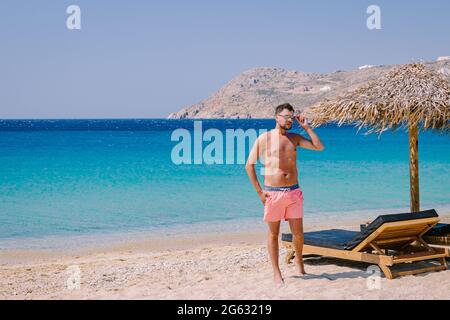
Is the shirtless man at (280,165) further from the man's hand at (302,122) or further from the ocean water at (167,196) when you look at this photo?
the ocean water at (167,196)

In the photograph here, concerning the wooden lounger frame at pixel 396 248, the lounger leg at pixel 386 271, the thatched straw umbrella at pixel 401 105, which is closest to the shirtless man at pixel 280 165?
the wooden lounger frame at pixel 396 248

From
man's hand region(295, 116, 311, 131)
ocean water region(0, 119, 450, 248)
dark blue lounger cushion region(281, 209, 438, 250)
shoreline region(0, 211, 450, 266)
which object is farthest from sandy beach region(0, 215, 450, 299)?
ocean water region(0, 119, 450, 248)

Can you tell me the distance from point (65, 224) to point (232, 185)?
742cm

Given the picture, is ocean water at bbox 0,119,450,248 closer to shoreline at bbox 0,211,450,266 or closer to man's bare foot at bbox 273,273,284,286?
shoreline at bbox 0,211,450,266

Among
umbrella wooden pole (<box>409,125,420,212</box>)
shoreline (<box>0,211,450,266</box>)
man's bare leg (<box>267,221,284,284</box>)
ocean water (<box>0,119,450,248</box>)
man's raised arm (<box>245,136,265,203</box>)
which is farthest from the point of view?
ocean water (<box>0,119,450,248</box>)

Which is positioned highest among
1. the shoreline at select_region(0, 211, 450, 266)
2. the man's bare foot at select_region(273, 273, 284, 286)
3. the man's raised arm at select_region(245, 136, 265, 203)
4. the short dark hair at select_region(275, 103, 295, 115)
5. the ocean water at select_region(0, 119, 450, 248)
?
the short dark hair at select_region(275, 103, 295, 115)

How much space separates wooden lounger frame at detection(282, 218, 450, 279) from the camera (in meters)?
5.55

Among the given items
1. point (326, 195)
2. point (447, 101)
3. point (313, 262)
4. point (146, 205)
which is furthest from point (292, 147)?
point (326, 195)

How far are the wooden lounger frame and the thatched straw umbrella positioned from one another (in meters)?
1.21

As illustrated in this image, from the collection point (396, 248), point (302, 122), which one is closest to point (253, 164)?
point (302, 122)

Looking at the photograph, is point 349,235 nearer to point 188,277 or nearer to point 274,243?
point 274,243

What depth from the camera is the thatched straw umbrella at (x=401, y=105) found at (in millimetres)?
6602

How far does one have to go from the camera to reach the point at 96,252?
9094 mm

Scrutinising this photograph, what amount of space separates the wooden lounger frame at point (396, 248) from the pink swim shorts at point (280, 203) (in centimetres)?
82
